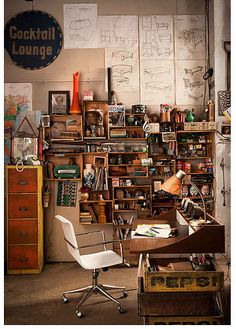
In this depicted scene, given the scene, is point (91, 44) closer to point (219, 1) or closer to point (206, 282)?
point (219, 1)

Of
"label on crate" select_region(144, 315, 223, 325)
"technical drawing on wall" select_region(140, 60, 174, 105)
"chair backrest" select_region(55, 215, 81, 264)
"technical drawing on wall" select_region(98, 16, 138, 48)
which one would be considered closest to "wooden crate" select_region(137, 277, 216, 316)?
"label on crate" select_region(144, 315, 223, 325)

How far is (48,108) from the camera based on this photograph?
7.43 meters

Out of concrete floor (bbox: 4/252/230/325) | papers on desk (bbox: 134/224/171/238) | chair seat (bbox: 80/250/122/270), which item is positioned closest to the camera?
papers on desk (bbox: 134/224/171/238)

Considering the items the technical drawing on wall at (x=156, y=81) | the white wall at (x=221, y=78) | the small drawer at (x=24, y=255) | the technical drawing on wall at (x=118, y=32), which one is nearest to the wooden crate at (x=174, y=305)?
the white wall at (x=221, y=78)

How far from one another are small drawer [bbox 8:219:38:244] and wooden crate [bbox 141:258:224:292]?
3.17 m

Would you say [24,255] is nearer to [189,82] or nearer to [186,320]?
[186,320]

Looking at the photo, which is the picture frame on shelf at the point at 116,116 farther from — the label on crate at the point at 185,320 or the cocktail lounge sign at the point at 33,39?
the label on crate at the point at 185,320

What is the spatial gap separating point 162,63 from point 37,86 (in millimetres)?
2012

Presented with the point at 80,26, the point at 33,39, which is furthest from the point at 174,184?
the point at 33,39

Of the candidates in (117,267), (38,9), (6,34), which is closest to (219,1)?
(38,9)

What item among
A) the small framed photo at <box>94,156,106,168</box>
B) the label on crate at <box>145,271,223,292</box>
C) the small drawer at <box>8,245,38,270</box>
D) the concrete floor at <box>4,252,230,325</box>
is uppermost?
the small framed photo at <box>94,156,106,168</box>

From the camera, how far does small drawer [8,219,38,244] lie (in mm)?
6707

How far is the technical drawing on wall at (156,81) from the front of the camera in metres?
7.45

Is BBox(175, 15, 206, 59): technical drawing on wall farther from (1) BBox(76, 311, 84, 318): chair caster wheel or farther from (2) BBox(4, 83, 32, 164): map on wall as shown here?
(1) BBox(76, 311, 84, 318): chair caster wheel
